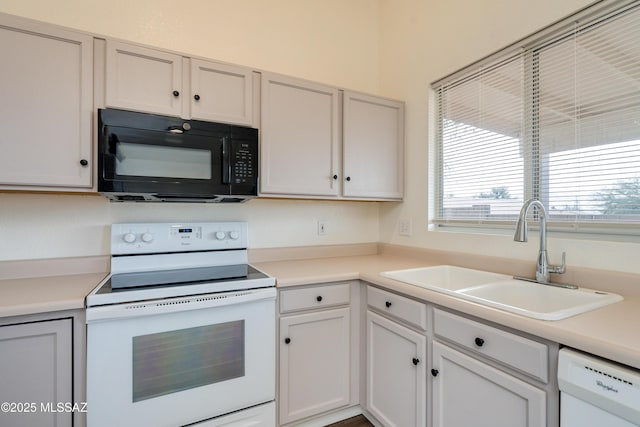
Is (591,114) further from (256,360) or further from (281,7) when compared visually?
(281,7)

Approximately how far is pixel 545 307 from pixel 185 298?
4.97ft

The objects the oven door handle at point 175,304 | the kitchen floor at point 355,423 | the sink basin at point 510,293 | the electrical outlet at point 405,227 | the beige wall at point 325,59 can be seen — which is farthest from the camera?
the electrical outlet at point 405,227

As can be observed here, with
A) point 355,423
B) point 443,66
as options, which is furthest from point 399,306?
point 443,66

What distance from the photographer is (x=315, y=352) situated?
1.63m

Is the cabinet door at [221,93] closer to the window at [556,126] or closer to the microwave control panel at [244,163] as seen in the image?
the microwave control panel at [244,163]

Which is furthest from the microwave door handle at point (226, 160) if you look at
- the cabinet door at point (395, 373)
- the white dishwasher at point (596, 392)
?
the white dishwasher at point (596, 392)

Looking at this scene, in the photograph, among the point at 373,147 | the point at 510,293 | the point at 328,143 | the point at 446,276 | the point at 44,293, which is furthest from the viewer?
the point at 373,147

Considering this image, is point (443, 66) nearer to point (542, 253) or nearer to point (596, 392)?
point (542, 253)

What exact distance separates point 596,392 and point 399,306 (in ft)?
2.48

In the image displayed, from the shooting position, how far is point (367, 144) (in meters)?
2.08

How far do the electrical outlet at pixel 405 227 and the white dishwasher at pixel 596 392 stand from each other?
1377 mm

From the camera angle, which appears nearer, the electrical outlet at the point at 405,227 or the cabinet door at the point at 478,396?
the cabinet door at the point at 478,396

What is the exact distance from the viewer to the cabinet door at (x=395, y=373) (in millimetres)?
1357

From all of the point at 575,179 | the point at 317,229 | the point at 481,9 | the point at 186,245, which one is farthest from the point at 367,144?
the point at 186,245
